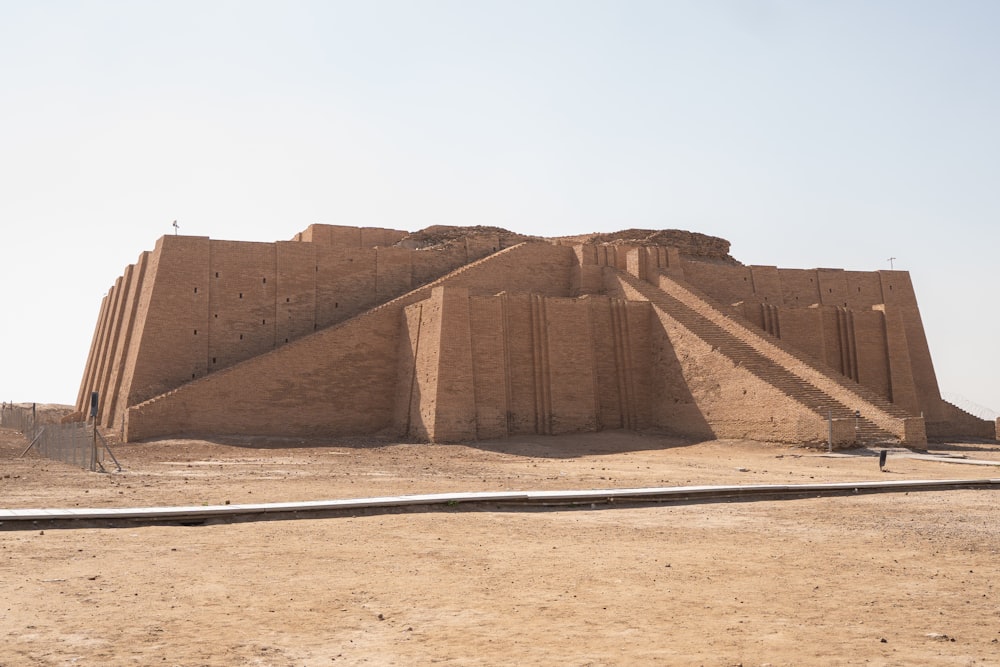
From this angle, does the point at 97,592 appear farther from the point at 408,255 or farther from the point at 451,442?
the point at 408,255

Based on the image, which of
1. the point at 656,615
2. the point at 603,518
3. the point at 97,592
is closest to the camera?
the point at 656,615

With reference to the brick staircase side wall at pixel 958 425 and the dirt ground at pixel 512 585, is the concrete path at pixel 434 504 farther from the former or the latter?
the brick staircase side wall at pixel 958 425

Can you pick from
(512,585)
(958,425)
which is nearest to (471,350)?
(512,585)

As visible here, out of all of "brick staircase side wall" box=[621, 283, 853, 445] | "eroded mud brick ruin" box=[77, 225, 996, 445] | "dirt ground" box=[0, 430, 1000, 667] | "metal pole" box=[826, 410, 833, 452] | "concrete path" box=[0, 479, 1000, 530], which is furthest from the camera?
"eroded mud brick ruin" box=[77, 225, 996, 445]

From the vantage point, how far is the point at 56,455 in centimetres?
1836

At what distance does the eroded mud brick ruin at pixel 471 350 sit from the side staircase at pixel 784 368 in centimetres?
7

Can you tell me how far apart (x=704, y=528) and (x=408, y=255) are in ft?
66.5

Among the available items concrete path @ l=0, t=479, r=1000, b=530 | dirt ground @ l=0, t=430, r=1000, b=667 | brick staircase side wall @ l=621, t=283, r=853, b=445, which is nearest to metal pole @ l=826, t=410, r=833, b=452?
brick staircase side wall @ l=621, t=283, r=853, b=445

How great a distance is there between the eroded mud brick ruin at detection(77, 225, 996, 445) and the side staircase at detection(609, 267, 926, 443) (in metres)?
0.07

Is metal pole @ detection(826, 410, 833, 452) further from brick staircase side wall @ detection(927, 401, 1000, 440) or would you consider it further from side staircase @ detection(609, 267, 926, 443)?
brick staircase side wall @ detection(927, 401, 1000, 440)

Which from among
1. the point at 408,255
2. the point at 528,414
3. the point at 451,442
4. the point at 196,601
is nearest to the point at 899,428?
the point at 528,414

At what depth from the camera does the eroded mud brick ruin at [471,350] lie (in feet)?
70.1

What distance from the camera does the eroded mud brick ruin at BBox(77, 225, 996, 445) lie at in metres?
21.4

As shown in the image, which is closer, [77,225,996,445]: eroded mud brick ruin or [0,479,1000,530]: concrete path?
[0,479,1000,530]: concrete path
